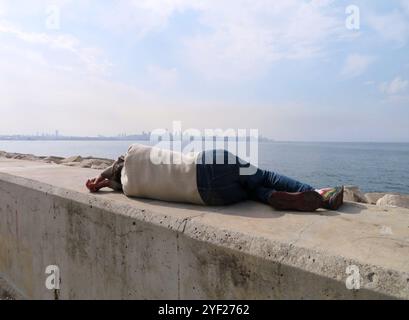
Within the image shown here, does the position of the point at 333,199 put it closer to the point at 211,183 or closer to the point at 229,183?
the point at 229,183

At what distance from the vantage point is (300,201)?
8.93 ft

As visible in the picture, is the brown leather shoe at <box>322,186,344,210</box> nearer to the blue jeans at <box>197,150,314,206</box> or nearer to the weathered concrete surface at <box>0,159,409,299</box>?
the weathered concrete surface at <box>0,159,409,299</box>

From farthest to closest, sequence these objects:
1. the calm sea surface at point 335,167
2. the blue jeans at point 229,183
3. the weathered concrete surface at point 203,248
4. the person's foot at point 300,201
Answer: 1. the calm sea surface at point 335,167
2. the blue jeans at point 229,183
3. the person's foot at point 300,201
4. the weathered concrete surface at point 203,248

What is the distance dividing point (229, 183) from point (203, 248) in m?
0.78

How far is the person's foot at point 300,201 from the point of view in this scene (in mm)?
2721

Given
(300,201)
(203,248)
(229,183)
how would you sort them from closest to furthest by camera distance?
(203,248) < (300,201) < (229,183)

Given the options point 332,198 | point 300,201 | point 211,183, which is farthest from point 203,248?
point 332,198

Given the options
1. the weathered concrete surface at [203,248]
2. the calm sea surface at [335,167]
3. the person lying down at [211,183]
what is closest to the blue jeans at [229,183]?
the person lying down at [211,183]

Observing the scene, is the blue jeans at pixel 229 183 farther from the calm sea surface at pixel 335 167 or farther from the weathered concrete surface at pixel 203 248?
the calm sea surface at pixel 335 167

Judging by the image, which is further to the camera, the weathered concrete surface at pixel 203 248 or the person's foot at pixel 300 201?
the person's foot at pixel 300 201

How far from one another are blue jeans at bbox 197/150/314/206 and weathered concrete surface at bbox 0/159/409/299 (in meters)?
0.13

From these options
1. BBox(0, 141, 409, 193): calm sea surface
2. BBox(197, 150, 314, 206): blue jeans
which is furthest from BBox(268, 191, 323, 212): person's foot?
BBox(0, 141, 409, 193): calm sea surface
